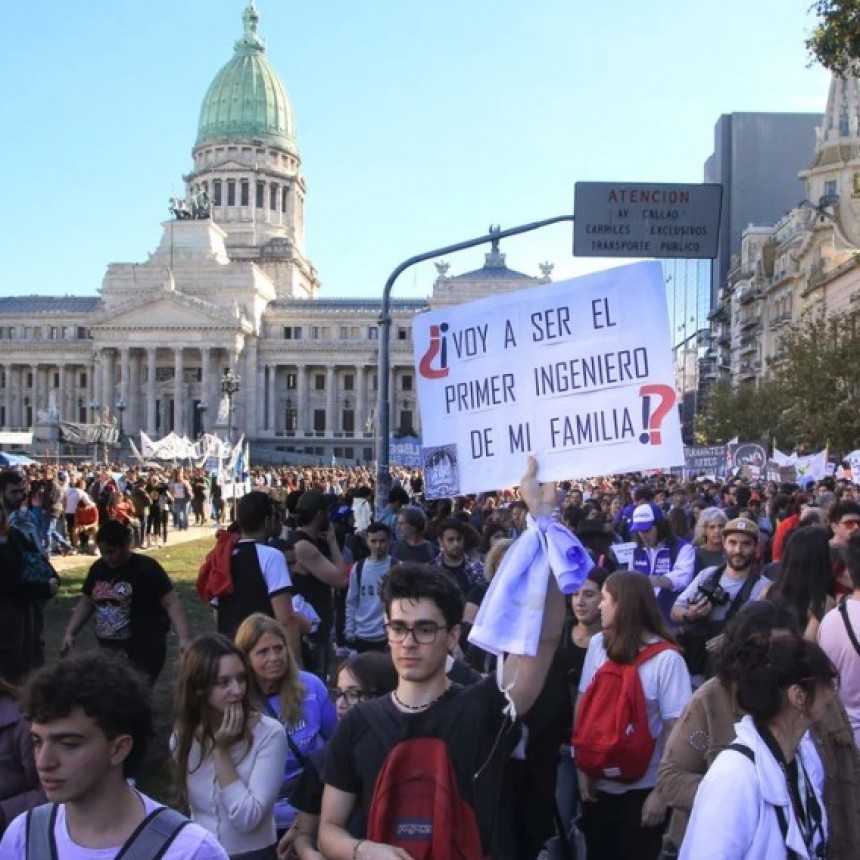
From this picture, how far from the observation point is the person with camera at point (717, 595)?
6457 millimetres

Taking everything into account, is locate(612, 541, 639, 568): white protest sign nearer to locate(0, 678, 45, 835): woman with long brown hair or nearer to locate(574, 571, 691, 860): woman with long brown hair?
locate(574, 571, 691, 860): woman with long brown hair

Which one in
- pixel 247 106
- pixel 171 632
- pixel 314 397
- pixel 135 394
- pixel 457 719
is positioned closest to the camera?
pixel 457 719

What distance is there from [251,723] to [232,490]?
92.2ft

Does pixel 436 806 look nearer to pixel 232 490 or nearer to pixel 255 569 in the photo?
pixel 255 569

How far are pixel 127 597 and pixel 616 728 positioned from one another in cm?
357

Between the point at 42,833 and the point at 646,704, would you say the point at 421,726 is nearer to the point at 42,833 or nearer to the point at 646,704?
the point at 42,833

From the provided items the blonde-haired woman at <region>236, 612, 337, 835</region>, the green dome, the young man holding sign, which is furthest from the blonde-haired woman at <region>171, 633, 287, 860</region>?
the green dome

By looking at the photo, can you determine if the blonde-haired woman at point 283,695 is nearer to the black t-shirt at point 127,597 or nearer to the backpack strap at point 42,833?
the backpack strap at point 42,833

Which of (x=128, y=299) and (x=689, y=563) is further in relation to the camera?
(x=128, y=299)

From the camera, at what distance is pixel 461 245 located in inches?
488

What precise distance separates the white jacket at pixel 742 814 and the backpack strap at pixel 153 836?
4.19ft

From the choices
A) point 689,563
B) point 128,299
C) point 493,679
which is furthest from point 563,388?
point 128,299

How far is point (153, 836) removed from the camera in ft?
8.59

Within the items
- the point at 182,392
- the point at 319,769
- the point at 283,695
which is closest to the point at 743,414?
the point at 283,695
